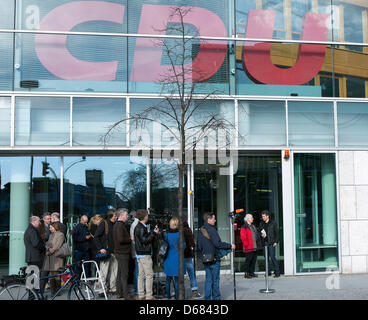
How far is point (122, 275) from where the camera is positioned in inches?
433

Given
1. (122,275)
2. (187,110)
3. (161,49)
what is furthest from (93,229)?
(161,49)

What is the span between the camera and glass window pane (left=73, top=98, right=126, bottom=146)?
13.8 m

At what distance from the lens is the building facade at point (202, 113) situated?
13.8 metres

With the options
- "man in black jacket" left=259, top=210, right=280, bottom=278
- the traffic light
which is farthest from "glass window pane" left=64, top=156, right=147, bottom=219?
"man in black jacket" left=259, top=210, right=280, bottom=278

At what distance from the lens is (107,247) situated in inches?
467

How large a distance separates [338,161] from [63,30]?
26.8 feet

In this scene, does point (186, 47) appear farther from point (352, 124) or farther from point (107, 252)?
point (107, 252)

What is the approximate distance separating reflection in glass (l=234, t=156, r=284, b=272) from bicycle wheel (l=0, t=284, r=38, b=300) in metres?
6.92

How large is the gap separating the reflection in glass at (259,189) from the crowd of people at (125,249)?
Answer: 1.28 m

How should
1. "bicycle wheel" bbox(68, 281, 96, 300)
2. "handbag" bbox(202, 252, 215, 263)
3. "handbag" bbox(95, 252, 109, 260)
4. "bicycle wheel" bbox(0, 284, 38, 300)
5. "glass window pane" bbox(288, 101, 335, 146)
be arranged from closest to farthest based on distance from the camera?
"bicycle wheel" bbox(0, 284, 38, 300)
"bicycle wheel" bbox(68, 281, 96, 300)
"handbag" bbox(202, 252, 215, 263)
"handbag" bbox(95, 252, 109, 260)
"glass window pane" bbox(288, 101, 335, 146)

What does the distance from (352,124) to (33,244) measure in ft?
29.8

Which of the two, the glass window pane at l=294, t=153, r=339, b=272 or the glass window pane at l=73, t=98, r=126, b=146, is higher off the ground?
the glass window pane at l=73, t=98, r=126, b=146

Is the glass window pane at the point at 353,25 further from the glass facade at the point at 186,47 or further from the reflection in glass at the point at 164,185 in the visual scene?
the reflection in glass at the point at 164,185

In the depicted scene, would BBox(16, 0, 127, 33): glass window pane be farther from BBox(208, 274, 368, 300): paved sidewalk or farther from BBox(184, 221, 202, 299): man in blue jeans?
BBox(208, 274, 368, 300): paved sidewalk
